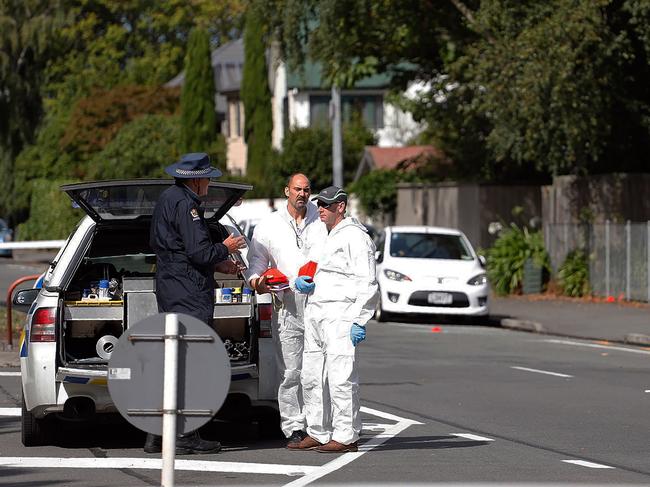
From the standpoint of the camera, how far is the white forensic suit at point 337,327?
10461 mm

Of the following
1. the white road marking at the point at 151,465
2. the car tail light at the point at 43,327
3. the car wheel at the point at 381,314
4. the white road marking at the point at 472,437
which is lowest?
the white road marking at the point at 151,465

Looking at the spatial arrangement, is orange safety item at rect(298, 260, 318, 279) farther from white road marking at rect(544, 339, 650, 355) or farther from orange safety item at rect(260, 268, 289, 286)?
white road marking at rect(544, 339, 650, 355)

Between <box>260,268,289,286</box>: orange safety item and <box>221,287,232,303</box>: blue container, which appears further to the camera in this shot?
<box>221,287,232,303</box>: blue container

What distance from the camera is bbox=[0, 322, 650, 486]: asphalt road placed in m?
9.64

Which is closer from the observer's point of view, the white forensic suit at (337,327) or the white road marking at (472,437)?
the white forensic suit at (337,327)

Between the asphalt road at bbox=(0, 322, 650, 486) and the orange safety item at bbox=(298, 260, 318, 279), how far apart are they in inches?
48.4

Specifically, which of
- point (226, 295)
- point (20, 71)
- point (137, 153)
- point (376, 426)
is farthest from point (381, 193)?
point (226, 295)

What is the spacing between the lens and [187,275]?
408 inches

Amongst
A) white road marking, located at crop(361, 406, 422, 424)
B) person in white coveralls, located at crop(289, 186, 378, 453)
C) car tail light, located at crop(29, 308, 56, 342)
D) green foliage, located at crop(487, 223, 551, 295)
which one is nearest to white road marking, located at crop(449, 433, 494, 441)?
white road marking, located at crop(361, 406, 422, 424)

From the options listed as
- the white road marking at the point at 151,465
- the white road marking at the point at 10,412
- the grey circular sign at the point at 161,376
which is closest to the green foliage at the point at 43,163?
the white road marking at the point at 10,412

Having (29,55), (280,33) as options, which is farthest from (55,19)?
(280,33)

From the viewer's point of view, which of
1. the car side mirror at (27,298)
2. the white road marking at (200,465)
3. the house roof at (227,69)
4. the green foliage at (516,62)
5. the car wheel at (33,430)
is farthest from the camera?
the house roof at (227,69)

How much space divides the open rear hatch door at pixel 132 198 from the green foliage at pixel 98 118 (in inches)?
2163

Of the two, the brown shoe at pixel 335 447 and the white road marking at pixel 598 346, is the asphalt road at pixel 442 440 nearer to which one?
the brown shoe at pixel 335 447
